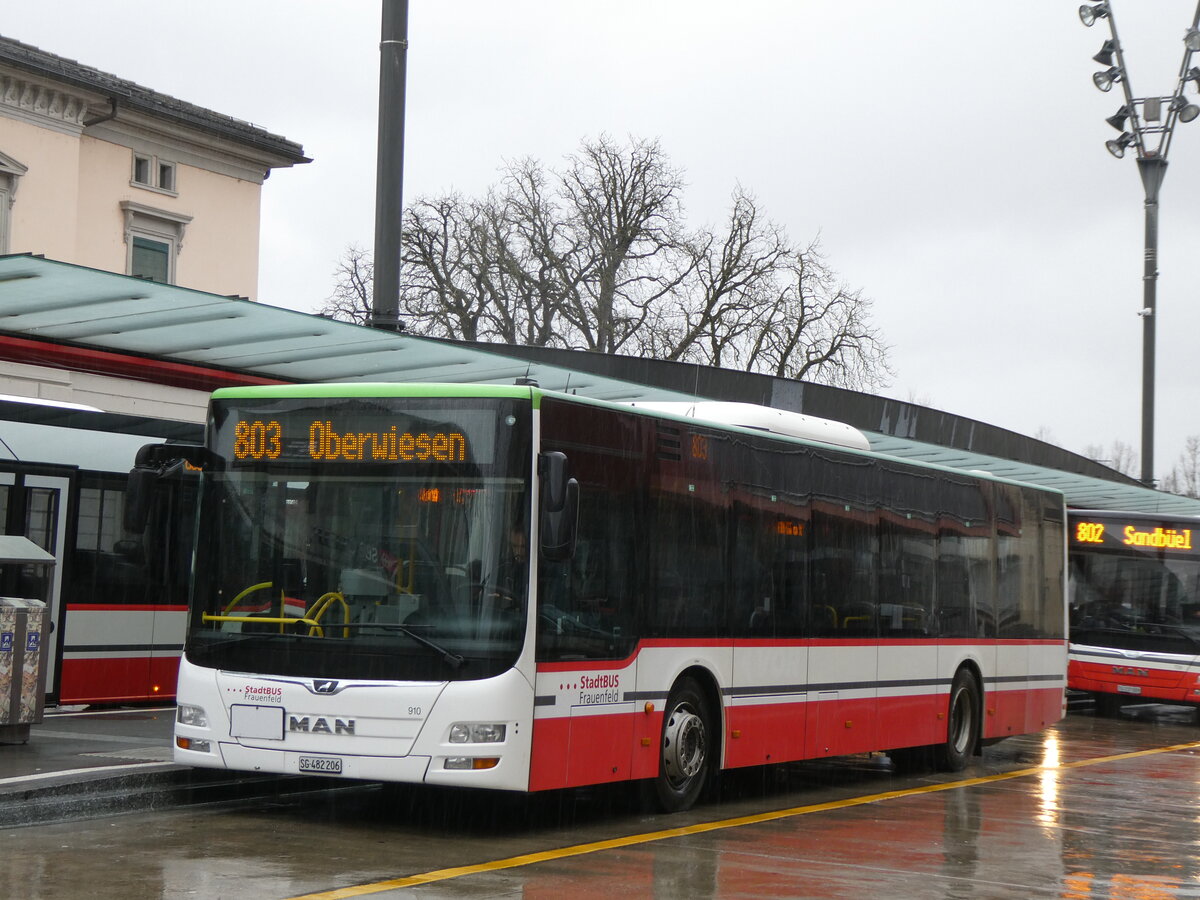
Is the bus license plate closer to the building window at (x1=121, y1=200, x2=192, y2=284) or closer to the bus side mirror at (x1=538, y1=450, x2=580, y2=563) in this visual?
the bus side mirror at (x1=538, y1=450, x2=580, y2=563)

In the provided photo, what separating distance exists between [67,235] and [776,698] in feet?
89.2

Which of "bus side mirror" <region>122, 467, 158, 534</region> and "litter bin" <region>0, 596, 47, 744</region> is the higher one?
"bus side mirror" <region>122, 467, 158, 534</region>

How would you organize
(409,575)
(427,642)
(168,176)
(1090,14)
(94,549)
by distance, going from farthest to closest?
(168,176)
(1090,14)
(94,549)
(409,575)
(427,642)

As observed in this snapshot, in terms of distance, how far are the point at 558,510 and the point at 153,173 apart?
30.9 m

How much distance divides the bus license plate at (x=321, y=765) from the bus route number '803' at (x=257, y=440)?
6.26 ft

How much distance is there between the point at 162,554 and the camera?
687 inches

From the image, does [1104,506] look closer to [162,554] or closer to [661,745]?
[162,554]

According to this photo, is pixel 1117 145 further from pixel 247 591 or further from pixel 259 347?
pixel 247 591

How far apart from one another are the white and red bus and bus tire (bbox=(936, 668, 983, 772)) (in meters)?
3.47

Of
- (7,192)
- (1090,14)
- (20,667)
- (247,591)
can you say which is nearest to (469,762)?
(247,591)

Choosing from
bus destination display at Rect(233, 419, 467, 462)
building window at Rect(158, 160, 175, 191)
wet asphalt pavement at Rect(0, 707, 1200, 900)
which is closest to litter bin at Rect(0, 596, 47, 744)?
wet asphalt pavement at Rect(0, 707, 1200, 900)

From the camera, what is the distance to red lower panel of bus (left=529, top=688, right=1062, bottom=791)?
1062 cm

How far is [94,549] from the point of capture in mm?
16562

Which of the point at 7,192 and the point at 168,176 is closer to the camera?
the point at 7,192
